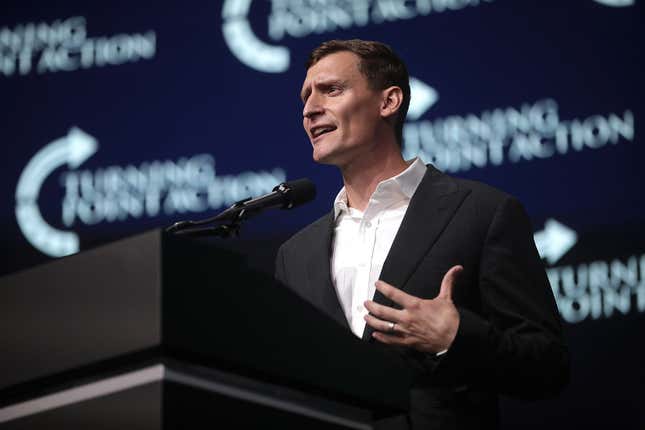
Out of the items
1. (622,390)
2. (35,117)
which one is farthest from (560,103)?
(35,117)

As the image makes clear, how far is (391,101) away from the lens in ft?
8.70

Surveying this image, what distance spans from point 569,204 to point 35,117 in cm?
207

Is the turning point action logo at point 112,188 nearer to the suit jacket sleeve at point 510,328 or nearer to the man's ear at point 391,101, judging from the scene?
the man's ear at point 391,101

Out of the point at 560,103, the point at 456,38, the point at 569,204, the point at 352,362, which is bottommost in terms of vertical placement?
the point at 352,362

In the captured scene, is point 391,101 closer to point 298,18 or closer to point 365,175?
point 365,175

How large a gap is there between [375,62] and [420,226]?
2.31 feet

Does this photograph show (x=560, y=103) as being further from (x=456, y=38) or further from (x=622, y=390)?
(x=622, y=390)

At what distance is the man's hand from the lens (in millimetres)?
1591

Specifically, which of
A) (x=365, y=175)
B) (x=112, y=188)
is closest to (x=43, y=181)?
(x=112, y=188)

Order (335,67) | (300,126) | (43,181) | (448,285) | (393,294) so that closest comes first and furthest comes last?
1. (393,294)
2. (448,285)
3. (335,67)
4. (300,126)
5. (43,181)

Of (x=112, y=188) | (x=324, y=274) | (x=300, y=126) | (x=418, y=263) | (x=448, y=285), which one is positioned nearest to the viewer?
(x=448, y=285)

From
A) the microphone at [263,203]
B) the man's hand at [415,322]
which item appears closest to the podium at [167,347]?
the man's hand at [415,322]

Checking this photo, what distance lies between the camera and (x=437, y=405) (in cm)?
177

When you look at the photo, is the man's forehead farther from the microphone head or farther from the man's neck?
the microphone head
